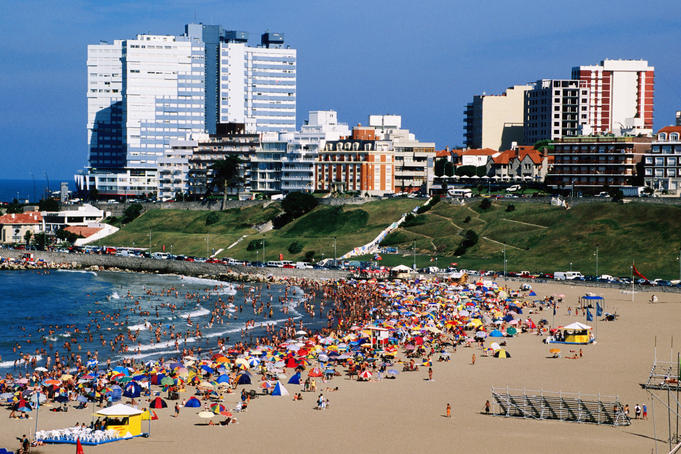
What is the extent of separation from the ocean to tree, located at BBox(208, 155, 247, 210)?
44.4 m

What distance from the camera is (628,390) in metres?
52.0

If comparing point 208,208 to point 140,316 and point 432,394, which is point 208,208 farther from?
point 432,394

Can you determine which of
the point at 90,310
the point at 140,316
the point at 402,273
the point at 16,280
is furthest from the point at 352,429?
the point at 16,280

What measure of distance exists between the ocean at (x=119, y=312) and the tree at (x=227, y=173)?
44.4 meters

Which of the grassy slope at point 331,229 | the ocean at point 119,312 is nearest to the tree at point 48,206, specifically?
the ocean at point 119,312

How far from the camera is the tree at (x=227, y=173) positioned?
169250mm

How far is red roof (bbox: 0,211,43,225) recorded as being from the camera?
157625 mm

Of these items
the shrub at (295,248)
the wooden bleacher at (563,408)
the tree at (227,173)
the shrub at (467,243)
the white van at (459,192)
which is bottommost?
the wooden bleacher at (563,408)

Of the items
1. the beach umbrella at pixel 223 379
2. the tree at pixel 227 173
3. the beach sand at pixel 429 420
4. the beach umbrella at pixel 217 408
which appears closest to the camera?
the beach sand at pixel 429 420

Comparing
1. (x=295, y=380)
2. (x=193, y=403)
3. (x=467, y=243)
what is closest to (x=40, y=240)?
(x=467, y=243)

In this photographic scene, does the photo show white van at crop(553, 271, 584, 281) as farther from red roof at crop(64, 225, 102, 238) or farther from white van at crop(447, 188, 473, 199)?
red roof at crop(64, 225, 102, 238)

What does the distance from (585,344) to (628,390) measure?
15467mm

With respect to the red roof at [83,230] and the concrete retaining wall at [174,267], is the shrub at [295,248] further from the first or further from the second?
the red roof at [83,230]

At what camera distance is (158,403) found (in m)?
49.5
